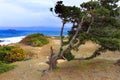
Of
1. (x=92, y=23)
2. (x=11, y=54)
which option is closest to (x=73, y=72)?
(x=92, y=23)

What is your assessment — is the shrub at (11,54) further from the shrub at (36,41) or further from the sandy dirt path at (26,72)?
the shrub at (36,41)

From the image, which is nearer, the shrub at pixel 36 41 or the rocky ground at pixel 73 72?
the rocky ground at pixel 73 72

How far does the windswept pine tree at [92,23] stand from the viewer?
1475cm

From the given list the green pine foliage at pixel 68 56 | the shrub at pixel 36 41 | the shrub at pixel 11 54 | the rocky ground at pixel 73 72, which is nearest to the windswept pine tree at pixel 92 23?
the green pine foliage at pixel 68 56

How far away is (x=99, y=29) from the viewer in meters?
15.4

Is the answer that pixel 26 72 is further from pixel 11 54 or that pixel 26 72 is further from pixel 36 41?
pixel 36 41

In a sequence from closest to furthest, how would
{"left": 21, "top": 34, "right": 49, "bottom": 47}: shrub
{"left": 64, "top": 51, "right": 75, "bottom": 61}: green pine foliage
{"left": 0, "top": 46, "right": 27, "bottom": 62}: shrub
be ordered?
{"left": 64, "top": 51, "right": 75, "bottom": 61}: green pine foliage → {"left": 0, "top": 46, "right": 27, "bottom": 62}: shrub → {"left": 21, "top": 34, "right": 49, "bottom": 47}: shrub

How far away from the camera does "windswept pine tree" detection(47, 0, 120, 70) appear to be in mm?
14750

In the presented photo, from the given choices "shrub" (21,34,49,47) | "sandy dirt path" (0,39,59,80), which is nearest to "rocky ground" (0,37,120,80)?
"sandy dirt path" (0,39,59,80)

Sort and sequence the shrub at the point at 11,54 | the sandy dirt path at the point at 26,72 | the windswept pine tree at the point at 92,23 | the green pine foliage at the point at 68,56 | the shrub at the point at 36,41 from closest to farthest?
the windswept pine tree at the point at 92,23
the green pine foliage at the point at 68,56
the sandy dirt path at the point at 26,72
the shrub at the point at 11,54
the shrub at the point at 36,41

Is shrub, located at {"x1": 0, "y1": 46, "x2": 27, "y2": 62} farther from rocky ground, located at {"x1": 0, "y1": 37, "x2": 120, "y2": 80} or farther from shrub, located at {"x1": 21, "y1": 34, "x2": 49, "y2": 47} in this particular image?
shrub, located at {"x1": 21, "y1": 34, "x2": 49, "y2": 47}

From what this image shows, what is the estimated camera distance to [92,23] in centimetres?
1536

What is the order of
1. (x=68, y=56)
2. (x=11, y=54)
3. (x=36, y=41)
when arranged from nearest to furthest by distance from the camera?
1. (x=68, y=56)
2. (x=11, y=54)
3. (x=36, y=41)

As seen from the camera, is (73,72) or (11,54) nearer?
(73,72)
